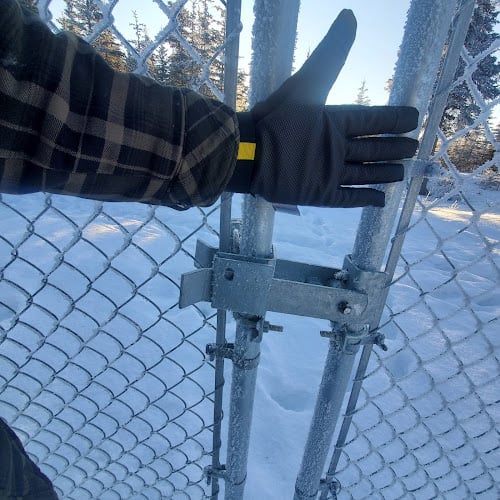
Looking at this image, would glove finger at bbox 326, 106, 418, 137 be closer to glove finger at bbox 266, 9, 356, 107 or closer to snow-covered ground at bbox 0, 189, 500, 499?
glove finger at bbox 266, 9, 356, 107

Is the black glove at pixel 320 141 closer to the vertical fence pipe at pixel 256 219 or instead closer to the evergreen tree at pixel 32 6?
the vertical fence pipe at pixel 256 219

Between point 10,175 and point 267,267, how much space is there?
62cm

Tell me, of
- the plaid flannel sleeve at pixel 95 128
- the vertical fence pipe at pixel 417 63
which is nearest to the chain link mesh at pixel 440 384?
the vertical fence pipe at pixel 417 63

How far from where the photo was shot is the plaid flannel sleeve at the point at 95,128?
67 cm

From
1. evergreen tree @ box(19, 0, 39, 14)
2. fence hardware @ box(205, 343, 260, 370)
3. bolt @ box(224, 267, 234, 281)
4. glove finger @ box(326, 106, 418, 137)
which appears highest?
evergreen tree @ box(19, 0, 39, 14)

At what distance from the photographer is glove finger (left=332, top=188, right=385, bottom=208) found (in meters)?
0.85

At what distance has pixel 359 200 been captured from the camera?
0.86 m

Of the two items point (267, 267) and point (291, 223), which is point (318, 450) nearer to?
point (267, 267)

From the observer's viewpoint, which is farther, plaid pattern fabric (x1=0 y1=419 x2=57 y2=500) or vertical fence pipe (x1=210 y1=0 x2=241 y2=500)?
plaid pattern fabric (x1=0 y1=419 x2=57 y2=500)

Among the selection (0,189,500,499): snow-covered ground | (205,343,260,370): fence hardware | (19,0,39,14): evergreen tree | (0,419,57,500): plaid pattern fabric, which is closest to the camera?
(19,0,39,14): evergreen tree

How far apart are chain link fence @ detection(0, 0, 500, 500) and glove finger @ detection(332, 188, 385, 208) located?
0.26m

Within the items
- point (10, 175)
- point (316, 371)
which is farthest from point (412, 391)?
point (10, 175)

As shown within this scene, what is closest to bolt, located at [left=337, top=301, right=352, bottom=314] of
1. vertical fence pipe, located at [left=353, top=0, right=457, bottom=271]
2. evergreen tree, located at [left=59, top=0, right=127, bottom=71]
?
vertical fence pipe, located at [left=353, top=0, right=457, bottom=271]

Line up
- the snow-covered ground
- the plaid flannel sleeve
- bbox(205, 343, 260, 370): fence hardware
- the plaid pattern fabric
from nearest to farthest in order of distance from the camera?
the plaid flannel sleeve
the plaid pattern fabric
bbox(205, 343, 260, 370): fence hardware
the snow-covered ground
